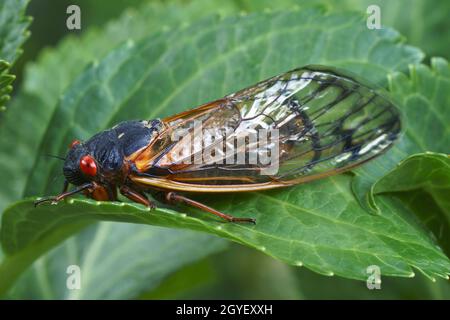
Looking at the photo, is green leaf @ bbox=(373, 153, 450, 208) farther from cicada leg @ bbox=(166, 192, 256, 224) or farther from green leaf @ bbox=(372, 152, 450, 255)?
cicada leg @ bbox=(166, 192, 256, 224)

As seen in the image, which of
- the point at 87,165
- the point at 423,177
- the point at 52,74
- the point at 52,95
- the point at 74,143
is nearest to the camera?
the point at 423,177

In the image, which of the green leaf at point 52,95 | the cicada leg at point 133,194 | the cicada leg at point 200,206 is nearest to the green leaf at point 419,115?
the cicada leg at point 200,206

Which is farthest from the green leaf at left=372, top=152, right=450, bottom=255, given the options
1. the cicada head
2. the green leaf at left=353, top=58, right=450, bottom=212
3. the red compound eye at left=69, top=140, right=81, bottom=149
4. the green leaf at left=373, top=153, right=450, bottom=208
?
the red compound eye at left=69, top=140, right=81, bottom=149

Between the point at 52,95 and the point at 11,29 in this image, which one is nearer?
the point at 11,29

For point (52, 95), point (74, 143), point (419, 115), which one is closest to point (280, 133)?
point (419, 115)

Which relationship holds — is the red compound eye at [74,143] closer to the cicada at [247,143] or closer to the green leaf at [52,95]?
the cicada at [247,143]

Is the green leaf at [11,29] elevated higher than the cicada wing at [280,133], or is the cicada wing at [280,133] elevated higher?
the green leaf at [11,29]

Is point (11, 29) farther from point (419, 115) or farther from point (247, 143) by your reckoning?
point (419, 115)
